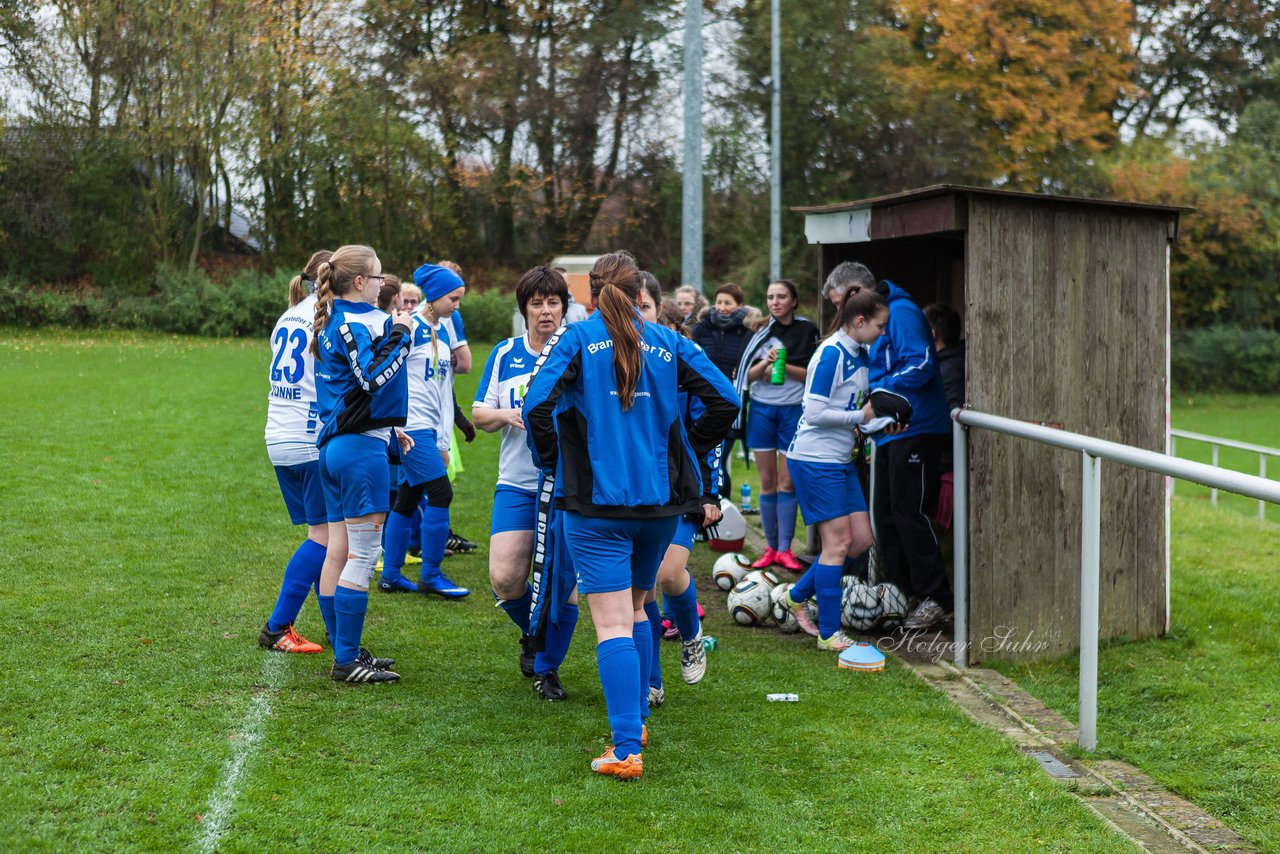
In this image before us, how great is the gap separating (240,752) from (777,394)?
16.6 ft

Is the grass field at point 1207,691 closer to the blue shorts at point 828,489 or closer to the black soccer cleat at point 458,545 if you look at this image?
the blue shorts at point 828,489

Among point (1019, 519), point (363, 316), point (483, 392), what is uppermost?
point (363, 316)

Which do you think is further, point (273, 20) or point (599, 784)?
point (273, 20)

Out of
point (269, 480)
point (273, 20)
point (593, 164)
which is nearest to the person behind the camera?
point (269, 480)

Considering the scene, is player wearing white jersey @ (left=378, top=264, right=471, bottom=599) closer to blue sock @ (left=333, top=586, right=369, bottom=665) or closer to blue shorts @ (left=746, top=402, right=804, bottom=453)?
blue sock @ (left=333, top=586, right=369, bottom=665)

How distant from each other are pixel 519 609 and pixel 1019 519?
2.74 m

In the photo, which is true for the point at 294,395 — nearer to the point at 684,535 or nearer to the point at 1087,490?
the point at 684,535

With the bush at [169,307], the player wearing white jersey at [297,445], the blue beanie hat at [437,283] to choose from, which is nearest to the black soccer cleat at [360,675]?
the player wearing white jersey at [297,445]

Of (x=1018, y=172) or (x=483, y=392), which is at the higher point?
(x=1018, y=172)

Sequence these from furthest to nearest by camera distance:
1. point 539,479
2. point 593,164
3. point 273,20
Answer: point 593,164 < point 273,20 < point 539,479

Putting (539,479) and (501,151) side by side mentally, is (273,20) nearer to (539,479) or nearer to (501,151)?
(501,151)

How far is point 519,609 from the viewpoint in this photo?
5742 millimetres

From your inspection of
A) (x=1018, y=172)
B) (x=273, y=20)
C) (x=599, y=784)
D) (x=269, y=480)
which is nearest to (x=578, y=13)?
(x=273, y=20)

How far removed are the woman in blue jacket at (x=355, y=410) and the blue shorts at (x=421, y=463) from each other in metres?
1.70
